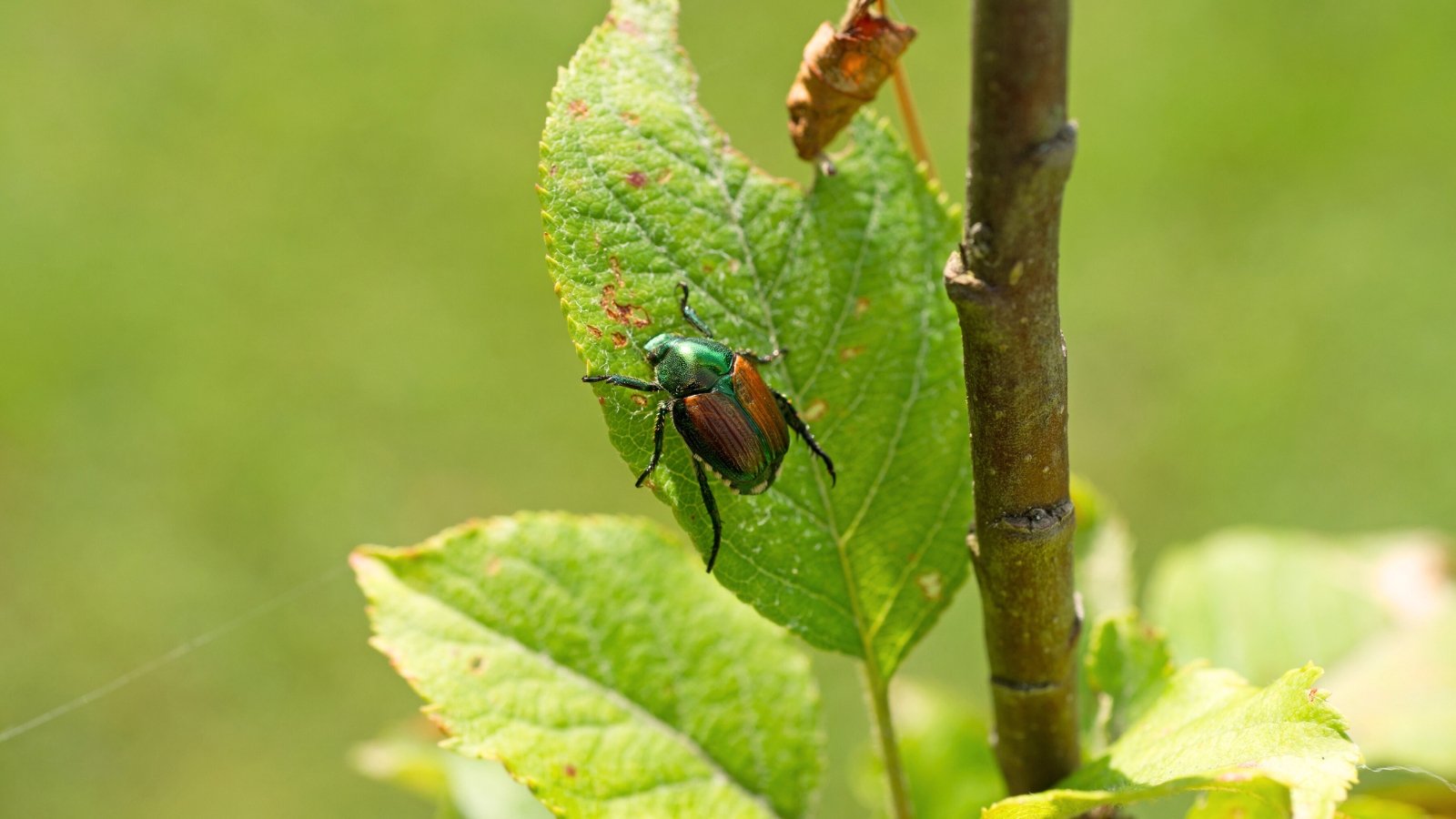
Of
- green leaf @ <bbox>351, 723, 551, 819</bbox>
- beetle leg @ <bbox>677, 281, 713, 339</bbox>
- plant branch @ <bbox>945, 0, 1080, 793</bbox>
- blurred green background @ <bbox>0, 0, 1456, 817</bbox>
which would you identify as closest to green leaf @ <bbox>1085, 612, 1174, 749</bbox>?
plant branch @ <bbox>945, 0, 1080, 793</bbox>

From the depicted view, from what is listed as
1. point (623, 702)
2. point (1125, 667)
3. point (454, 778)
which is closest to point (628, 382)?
point (623, 702)

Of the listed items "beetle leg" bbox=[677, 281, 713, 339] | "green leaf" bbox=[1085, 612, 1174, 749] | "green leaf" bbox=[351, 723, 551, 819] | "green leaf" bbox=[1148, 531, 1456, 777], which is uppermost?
"beetle leg" bbox=[677, 281, 713, 339]

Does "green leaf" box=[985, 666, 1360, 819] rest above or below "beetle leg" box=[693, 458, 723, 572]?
below

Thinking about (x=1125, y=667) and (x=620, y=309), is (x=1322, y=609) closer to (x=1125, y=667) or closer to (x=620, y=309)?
(x=1125, y=667)

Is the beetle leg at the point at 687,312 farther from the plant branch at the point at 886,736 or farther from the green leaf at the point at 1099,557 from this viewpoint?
the green leaf at the point at 1099,557

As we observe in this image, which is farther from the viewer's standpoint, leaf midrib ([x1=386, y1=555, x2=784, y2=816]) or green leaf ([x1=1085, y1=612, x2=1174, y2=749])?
leaf midrib ([x1=386, y1=555, x2=784, y2=816])

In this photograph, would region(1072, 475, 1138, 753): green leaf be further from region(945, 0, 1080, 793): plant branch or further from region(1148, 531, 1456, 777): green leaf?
region(945, 0, 1080, 793): plant branch

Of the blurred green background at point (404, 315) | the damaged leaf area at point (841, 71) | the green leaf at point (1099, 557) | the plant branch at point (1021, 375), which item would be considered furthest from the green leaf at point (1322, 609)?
the blurred green background at point (404, 315)
